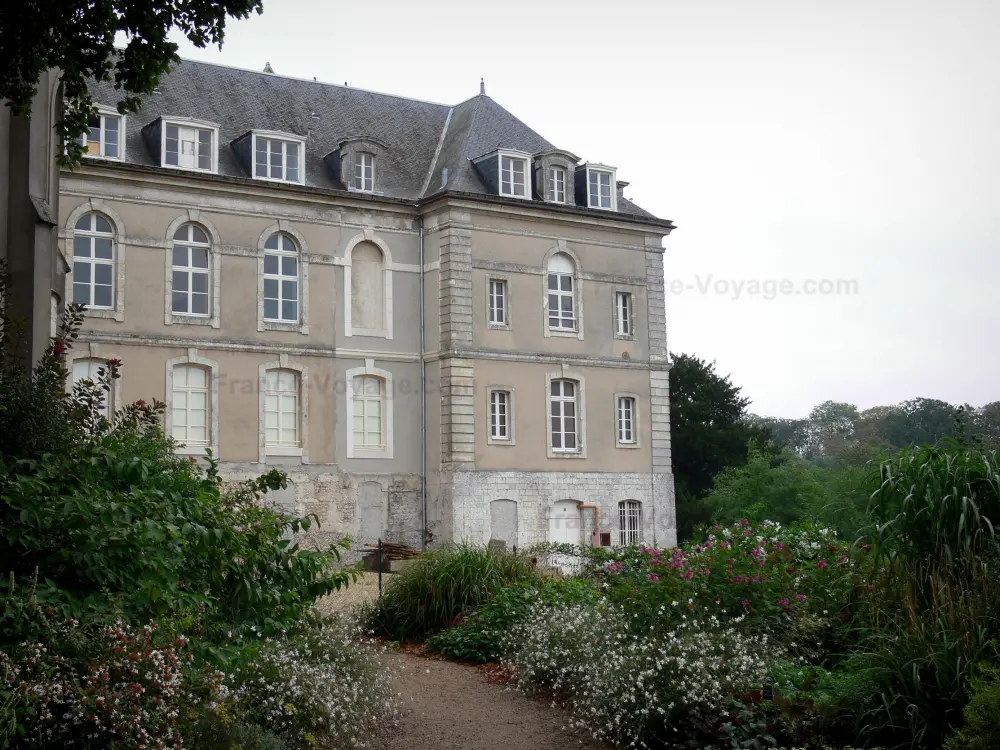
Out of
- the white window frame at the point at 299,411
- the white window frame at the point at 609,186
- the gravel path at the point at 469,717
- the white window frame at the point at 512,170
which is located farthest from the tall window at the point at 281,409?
the gravel path at the point at 469,717

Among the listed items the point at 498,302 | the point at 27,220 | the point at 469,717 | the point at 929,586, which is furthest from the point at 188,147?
the point at 929,586

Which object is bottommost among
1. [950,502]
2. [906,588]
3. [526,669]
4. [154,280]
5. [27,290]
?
[526,669]

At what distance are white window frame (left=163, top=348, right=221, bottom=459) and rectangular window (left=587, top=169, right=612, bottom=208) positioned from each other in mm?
10690

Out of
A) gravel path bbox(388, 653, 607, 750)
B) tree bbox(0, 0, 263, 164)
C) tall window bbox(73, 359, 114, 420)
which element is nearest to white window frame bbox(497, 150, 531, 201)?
tall window bbox(73, 359, 114, 420)

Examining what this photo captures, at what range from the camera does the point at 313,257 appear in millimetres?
26484

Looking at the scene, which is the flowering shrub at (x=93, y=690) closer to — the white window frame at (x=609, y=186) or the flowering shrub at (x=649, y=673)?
the flowering shrub at (x=649, y=673)

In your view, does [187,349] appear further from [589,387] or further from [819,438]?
[819,438]

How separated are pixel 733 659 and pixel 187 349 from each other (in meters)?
18.4

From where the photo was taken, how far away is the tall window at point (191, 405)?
24.6 m

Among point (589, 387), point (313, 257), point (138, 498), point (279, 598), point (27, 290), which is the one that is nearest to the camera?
point (138, 498)

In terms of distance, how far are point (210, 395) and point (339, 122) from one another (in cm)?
852

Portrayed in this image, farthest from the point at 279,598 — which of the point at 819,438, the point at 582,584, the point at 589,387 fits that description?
the point at 819,438

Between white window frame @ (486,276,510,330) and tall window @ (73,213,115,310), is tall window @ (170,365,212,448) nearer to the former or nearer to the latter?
tall window @ (73,213,115,310)

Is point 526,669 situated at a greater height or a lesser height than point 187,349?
lesser
